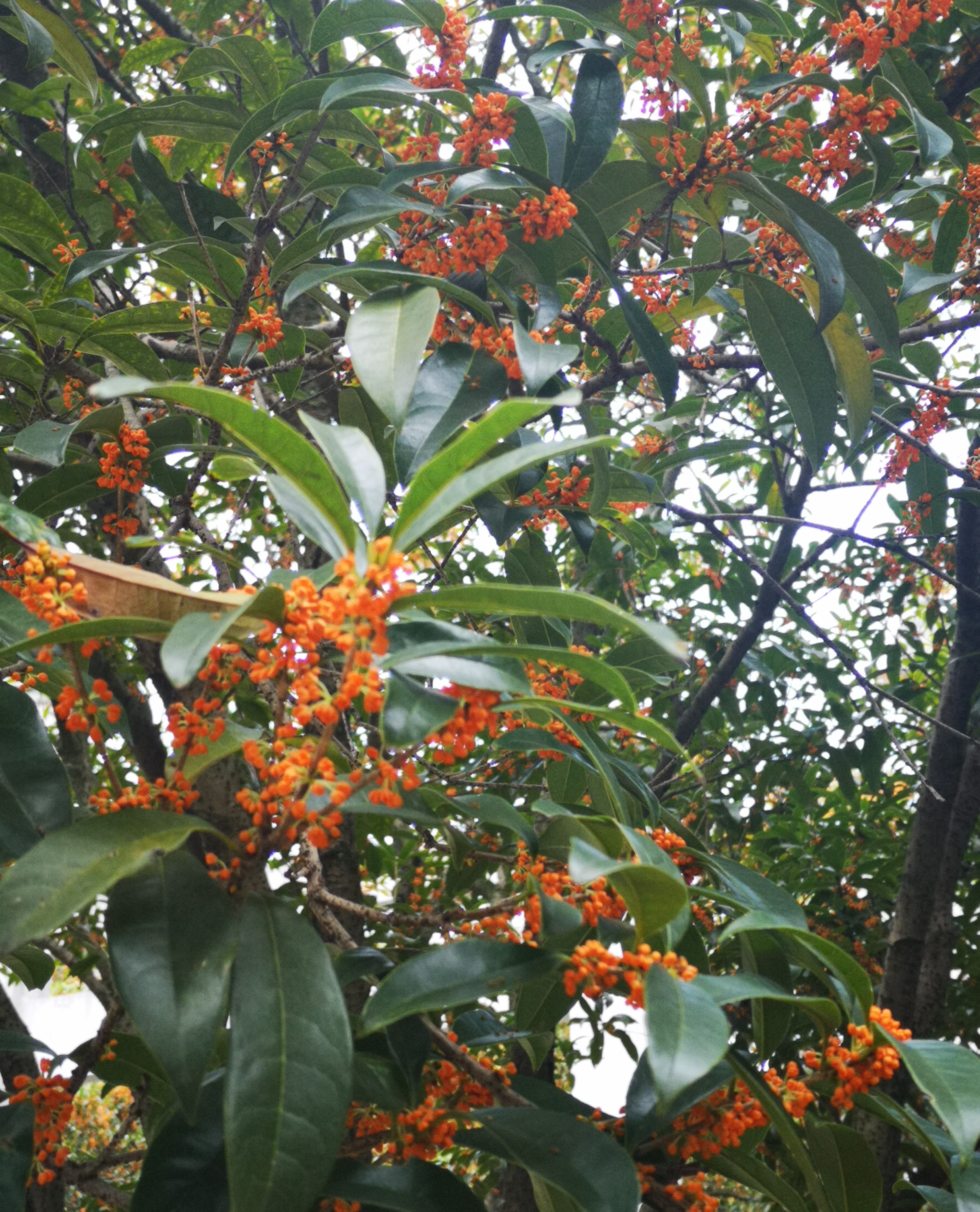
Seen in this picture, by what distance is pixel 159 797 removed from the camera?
911 mm

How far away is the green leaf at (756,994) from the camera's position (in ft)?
2.75

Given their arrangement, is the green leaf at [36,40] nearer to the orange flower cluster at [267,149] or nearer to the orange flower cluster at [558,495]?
the orange flower cluster at [267,149]

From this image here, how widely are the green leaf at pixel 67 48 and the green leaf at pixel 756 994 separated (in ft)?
5.95

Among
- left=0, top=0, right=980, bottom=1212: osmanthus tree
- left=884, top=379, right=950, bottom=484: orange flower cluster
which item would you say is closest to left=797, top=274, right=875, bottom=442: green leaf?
left=0, top=0, right=980, bottom=1212: osmanthus tree

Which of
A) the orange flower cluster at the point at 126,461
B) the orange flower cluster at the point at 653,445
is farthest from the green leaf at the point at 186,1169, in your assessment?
the orange flower cluster at the point at 653,445

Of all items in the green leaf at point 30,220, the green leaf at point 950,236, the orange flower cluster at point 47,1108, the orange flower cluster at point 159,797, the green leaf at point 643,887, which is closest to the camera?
the green leaf at point 643,887

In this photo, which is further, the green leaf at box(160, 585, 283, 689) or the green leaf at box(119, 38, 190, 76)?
the green leaf at box(119, 38, 190, 76)

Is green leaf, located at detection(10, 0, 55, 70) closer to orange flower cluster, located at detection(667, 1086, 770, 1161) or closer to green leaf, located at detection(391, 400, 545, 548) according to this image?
green leaf, located at detection(391, 400, 545, 548)

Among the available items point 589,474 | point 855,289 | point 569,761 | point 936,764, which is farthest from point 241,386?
point 936,764

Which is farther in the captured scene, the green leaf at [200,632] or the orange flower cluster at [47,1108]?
the orange flower cluster at [47,1108]

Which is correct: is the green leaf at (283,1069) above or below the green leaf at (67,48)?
below

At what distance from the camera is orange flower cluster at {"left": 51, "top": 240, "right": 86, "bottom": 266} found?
1.66m

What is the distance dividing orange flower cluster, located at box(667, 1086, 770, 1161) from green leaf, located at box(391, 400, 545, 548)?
66cm

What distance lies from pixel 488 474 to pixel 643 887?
1.22ft
